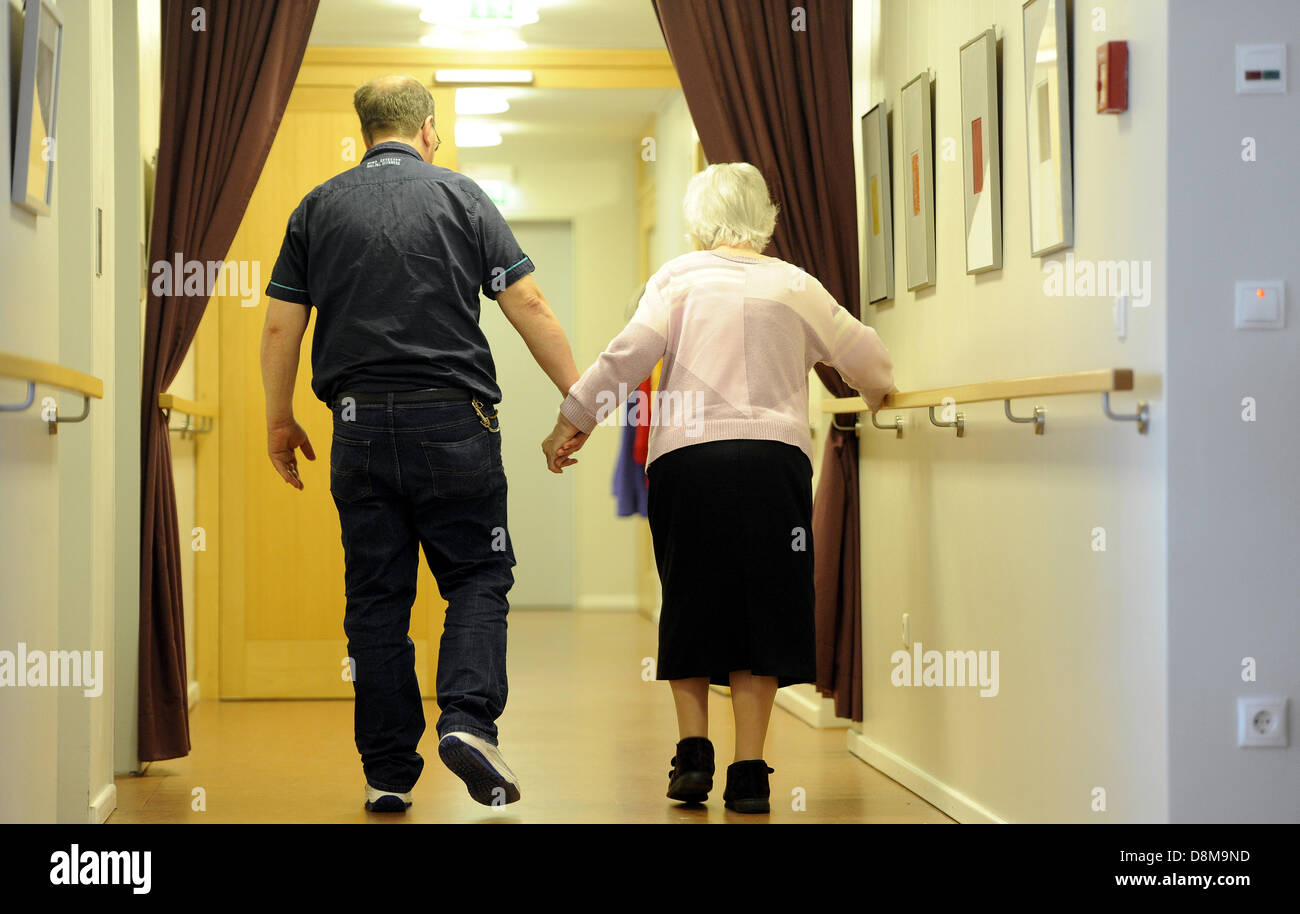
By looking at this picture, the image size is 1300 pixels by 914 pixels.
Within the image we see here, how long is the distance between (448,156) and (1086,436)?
288 centimetres

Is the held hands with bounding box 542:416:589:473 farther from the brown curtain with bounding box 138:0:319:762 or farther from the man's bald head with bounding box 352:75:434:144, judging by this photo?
the brown curtain with bounding box 138:0:319:762

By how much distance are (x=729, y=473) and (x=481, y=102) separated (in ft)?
13.2

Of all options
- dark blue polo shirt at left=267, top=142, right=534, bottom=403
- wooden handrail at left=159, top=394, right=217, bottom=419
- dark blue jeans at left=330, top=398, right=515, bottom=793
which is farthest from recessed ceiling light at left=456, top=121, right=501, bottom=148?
dark blue jeans at left=330, top=398, right=515, bottom=793

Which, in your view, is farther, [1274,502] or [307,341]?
[307,341]

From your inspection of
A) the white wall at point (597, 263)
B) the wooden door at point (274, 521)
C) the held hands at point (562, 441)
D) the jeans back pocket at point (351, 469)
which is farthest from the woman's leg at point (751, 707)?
the white wall at point (597, 263)

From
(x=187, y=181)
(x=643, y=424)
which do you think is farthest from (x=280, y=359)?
(x=643, y=424)

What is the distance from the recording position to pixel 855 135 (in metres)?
3.98

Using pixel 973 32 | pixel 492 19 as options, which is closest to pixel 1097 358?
pixel 973 32

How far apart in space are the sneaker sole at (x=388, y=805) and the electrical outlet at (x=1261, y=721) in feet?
5.41

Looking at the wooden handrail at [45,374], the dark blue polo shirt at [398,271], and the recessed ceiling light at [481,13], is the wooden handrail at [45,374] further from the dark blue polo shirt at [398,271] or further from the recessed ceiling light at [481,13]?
the recessed ceiling light at [481,13]

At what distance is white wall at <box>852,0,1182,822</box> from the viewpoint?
2207 mm

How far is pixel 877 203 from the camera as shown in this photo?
3691 millimetres

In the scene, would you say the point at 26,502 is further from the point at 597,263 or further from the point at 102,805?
the point at 597,263
